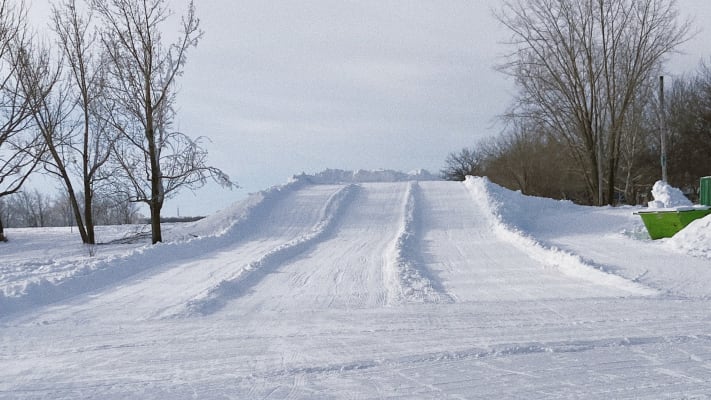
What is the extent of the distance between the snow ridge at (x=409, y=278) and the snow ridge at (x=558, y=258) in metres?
2.38

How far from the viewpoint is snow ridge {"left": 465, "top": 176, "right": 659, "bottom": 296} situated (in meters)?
8.27

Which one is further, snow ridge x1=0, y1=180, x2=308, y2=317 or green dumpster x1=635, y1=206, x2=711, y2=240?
green dumpster x1=635, y1=206, x2=711, y2=240

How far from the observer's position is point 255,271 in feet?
34.3

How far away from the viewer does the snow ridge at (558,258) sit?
8.27m

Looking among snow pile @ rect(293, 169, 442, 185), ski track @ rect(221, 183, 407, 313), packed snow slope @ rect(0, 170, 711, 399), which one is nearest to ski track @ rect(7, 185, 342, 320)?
packed snow slope @ rect(0, 170, 711, 399)

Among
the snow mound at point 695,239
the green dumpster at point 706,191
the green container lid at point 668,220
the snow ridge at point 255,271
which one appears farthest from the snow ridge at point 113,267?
the green dumpster at point 706,191

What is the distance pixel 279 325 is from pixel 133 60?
1612 centimetres

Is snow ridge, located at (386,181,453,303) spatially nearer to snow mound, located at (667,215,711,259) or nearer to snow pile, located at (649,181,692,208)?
snow mound, located at (667,215,711,259)

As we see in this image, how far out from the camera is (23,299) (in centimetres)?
814

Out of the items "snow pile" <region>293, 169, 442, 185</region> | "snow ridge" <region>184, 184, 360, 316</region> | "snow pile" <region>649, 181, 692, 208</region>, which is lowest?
"snow ridge" <region>184, 184, 360, 316</region>

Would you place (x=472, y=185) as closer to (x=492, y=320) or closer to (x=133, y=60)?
(x=133, y=60)

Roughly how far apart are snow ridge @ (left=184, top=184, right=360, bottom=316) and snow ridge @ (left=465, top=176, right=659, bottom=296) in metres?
5.03

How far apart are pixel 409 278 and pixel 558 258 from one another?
134 inches

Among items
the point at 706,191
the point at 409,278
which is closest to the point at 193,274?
the point at 409,278
